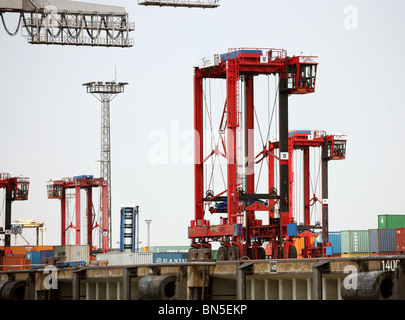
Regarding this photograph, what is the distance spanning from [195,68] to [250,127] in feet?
20.3

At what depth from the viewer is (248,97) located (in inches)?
2825

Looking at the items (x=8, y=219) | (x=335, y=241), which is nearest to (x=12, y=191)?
(x=8, y=219)

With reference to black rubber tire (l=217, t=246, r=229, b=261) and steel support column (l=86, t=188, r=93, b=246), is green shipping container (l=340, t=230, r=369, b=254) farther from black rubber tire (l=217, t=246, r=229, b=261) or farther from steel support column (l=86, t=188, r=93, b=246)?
steel support column (l=86, t=188, r=93, b=246)

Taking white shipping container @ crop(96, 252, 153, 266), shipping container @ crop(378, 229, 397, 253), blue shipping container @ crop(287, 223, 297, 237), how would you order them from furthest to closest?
shipping container @ crop(378, 229, 397, 253) → white shipping container @ crop(96, 252, 153, 266) → blue shipping container @ crop(287, 223, 297, 237)

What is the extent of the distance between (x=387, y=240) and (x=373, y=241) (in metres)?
2.35

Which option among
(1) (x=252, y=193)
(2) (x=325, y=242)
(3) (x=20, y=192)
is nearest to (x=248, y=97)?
(1) (x=252, y=193)

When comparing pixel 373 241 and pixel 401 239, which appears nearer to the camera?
pixel 401 239

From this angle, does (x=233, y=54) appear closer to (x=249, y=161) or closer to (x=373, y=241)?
(x=249, y=161)

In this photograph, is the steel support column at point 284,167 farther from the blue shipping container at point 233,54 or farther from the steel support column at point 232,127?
the blue shipping container at point 233,54

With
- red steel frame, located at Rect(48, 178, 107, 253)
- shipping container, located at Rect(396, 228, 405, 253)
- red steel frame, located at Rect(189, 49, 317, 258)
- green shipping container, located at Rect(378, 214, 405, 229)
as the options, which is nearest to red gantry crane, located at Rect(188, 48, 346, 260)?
red steel frame, located at Rect(189, 49, 317, 258)

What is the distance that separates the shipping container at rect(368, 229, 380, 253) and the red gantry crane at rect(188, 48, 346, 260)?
1484 cm

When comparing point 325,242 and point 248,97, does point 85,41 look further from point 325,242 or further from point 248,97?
point 325,242

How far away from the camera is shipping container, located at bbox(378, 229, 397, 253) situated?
258ft

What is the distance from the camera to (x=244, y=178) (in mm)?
67875
